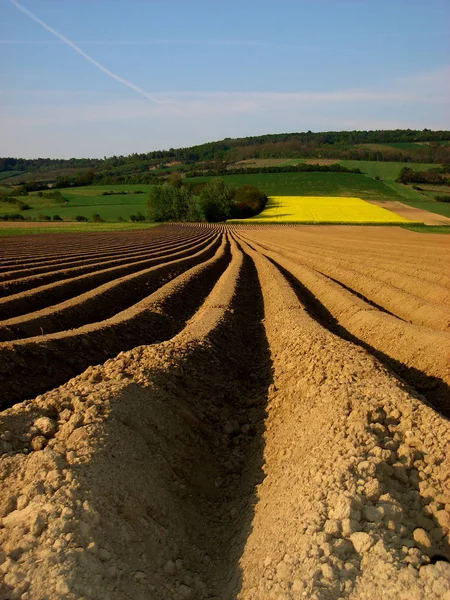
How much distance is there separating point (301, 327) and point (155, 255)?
17.3 m

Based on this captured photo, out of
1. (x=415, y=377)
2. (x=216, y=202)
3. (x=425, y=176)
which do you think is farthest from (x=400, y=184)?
(x=415, y=377)

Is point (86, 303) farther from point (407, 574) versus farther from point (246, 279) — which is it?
point (407, 574)

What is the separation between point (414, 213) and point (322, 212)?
1215 centimetres

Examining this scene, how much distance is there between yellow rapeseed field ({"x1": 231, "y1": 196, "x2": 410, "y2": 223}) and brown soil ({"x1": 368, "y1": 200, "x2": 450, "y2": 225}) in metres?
1.47

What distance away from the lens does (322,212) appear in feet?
240

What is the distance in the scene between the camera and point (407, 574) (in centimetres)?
356

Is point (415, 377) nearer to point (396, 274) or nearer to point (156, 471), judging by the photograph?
point (156, 471)

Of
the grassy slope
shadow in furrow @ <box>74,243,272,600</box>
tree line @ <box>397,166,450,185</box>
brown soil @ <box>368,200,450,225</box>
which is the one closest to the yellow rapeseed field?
brown soil @ <box>368,200,450,225</box>

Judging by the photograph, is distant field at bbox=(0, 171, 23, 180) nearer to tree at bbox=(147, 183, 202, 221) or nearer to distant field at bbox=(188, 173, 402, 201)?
distant field at bbox=(188, 173, 402, 201)

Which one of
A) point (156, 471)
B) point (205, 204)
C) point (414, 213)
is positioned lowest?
point (156, 471)

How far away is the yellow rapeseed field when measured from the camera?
216ft

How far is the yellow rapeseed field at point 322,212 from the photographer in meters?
65.8

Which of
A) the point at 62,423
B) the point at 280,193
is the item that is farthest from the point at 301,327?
the point at 280,193

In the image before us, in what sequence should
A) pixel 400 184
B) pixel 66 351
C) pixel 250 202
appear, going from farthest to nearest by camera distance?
pixel 400 184 < pixel 250 202 < pixel 66 351
